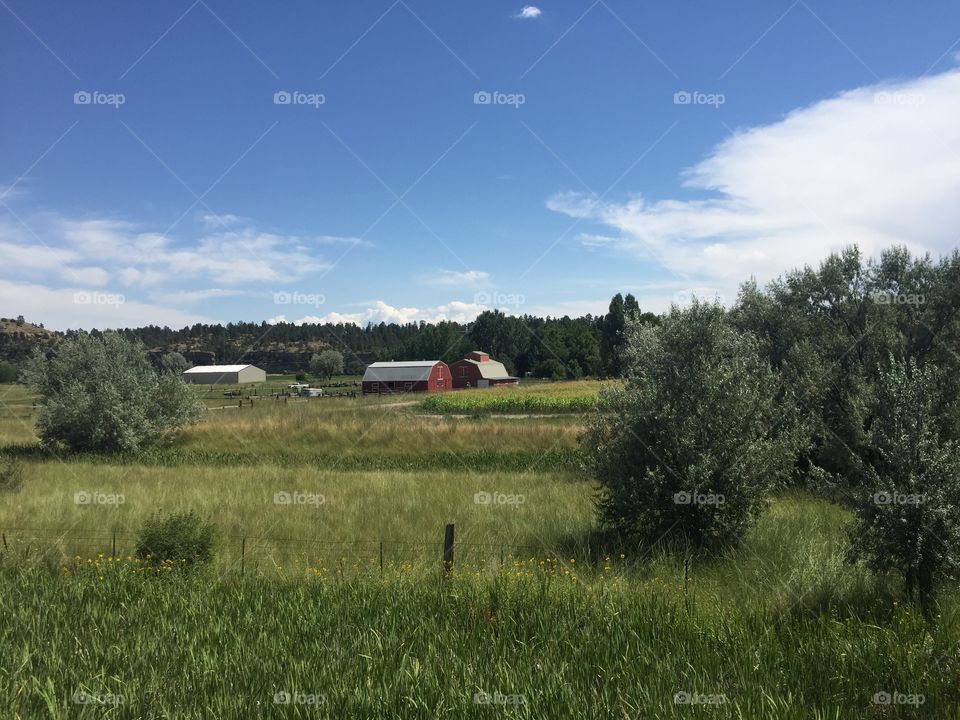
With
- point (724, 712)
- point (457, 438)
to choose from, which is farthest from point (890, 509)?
point (457, 438)

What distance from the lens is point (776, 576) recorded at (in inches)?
402

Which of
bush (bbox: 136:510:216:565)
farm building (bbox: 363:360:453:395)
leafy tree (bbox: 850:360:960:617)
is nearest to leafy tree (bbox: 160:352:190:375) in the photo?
bush (bbox: 136:510:216:565)

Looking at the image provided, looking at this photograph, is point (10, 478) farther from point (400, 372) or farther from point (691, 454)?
point (400, 372)

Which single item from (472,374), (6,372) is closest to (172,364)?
(472,374)

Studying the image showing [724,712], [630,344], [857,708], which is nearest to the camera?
[724,712]

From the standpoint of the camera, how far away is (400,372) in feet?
227

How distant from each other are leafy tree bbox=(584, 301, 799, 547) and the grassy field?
934mm

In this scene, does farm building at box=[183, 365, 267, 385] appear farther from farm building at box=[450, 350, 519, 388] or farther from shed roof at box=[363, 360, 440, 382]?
farm building at box=[450, 350, 519, 388]

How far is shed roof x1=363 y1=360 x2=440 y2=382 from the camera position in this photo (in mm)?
68000

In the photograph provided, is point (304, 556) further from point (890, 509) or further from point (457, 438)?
point (457, 438)

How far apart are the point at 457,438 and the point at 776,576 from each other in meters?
21.1

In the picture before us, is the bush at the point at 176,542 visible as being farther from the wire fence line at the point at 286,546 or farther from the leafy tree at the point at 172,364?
the leafy tree at the point at 172,364

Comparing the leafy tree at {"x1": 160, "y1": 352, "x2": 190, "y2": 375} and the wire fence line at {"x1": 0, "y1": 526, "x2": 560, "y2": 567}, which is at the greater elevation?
the leafy tree at {"x1": 160, "y1": 352, "x2": 190, "y2": 375}

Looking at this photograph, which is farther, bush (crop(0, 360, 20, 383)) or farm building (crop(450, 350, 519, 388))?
bush (crop(0, 360, 20, 383))
